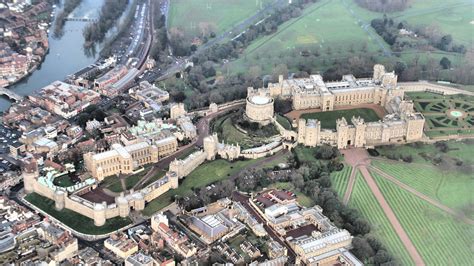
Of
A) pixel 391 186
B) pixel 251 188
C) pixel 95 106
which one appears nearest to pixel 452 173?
pixel 391 186

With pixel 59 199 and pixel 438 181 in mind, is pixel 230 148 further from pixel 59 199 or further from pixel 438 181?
pixel 438 181

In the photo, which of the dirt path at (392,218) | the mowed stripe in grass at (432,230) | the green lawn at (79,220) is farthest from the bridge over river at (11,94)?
the mowed stripe in grass at (432,230)

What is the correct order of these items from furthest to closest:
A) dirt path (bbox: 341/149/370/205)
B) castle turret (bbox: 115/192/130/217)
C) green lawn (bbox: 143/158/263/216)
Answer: dirt path (bbox: 341/149/370/205), green lawn (bbox: 143/158/263/216), castle turret (bbox: 115/192/130/217)

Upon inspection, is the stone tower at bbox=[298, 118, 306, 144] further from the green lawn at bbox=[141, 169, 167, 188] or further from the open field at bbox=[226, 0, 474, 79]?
the open field at bbox=[226, 0, 474, 79]

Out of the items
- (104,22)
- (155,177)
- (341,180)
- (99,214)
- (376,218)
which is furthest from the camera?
(104,22)

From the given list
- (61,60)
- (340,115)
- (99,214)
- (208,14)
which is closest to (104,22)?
(61,60)

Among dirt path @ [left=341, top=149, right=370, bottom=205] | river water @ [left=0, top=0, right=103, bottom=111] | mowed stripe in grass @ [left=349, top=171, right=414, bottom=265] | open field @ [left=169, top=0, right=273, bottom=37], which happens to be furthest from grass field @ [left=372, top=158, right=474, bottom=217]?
river water @ [left=0, top=0, right=103, bottom=111]

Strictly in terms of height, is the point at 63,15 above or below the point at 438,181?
above

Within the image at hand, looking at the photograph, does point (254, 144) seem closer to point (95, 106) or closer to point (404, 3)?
point (95, 106)
